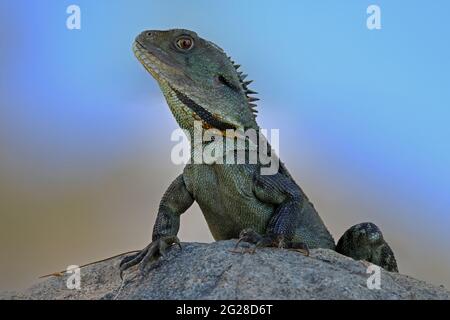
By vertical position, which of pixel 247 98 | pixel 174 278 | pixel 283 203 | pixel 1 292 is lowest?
pixel 1 292

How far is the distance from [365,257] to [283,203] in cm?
157

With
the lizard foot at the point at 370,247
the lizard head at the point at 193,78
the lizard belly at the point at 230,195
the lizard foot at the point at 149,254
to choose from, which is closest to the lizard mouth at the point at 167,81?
the lizard head at the point at 193,78

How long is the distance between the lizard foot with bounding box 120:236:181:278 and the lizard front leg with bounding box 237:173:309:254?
92 centimetres

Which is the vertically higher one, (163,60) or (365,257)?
(163,60)

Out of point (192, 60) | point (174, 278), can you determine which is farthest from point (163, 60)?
point (174, 278)

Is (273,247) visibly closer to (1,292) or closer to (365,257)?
(365,257)

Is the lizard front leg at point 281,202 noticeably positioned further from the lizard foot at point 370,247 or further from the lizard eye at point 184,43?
the lizard eye at point 184,43

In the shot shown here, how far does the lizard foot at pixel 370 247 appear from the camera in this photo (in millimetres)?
7582

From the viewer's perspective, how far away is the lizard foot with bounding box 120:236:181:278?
5.83 m

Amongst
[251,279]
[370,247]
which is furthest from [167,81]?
[370,247]

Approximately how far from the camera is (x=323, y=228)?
753cm
